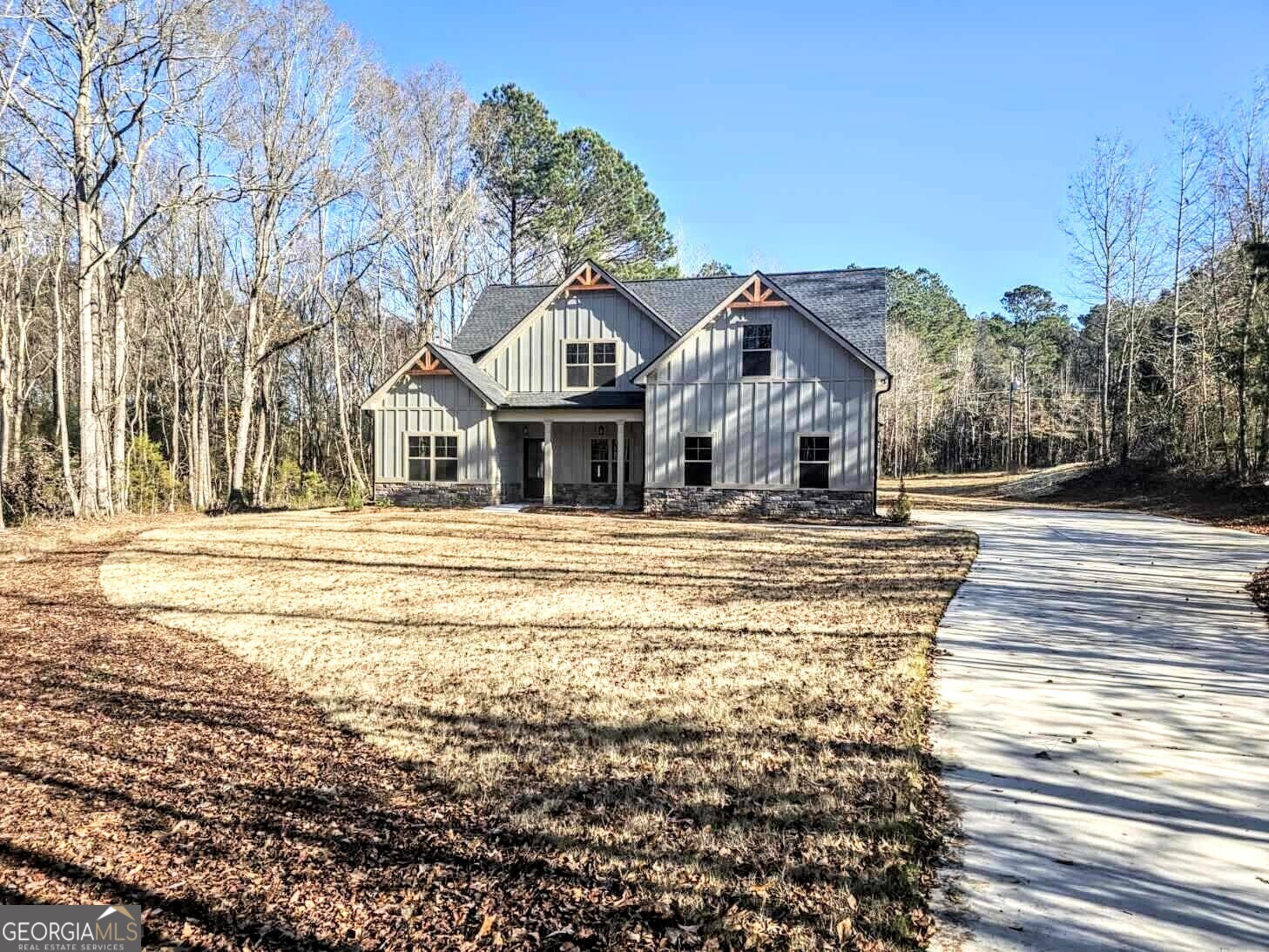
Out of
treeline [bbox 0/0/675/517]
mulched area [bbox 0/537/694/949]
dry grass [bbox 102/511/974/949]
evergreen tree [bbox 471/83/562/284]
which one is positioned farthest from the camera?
evergreen tree [bbox 471/83/562/284]

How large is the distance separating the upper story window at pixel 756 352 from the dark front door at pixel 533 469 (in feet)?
22.5

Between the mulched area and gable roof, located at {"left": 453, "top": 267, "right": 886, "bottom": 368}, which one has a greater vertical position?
gable roof, located at {"left": 453, "top": 267, "right": 886, "bottom": 368}

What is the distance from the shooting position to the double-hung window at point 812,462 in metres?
16.7

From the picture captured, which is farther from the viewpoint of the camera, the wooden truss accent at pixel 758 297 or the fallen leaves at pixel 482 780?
the wooden truss accent at pixel 758 297

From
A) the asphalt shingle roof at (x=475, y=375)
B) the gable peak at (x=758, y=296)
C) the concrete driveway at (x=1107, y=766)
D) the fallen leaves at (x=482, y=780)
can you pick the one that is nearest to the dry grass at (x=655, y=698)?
the fallen leaves at (x=482, y=780)

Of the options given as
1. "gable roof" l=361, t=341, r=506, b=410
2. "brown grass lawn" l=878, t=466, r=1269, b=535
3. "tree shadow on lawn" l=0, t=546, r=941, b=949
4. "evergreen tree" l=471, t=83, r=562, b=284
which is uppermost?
"evergreen tree" l=471, t=83, r=562, b=284

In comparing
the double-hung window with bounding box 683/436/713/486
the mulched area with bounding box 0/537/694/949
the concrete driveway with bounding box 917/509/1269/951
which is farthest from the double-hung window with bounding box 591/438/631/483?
the mulched area with bounding box 0/537/694/949

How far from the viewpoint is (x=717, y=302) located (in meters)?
19.9

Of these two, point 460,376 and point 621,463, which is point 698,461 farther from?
point 460,376

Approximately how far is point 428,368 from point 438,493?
3.59 meters

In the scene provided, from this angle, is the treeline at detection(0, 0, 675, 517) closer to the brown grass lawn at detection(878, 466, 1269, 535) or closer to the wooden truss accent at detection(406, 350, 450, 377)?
the wooden truss accent at detection(406, 350, 450, 377)

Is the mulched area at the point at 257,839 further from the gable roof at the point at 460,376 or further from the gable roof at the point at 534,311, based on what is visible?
the gable roof at the point at 534,311

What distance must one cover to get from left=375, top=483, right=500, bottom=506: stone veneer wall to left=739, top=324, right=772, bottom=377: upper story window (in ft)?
25.5

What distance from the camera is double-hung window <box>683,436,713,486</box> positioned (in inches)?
688
